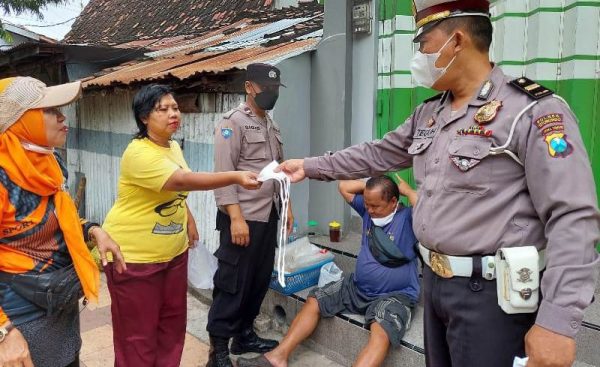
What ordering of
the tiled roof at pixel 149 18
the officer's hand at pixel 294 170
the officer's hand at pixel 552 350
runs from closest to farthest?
the officer's hand at pixel 552 350 < the officer's hand at pixel 294 170 < the tiled roof at pixel 149 18

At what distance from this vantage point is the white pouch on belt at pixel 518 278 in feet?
5.43

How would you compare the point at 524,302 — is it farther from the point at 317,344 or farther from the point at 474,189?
the point at 317,344

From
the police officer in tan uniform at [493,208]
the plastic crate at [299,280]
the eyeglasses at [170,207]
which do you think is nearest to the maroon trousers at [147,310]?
the eyeglasses at [170,207]

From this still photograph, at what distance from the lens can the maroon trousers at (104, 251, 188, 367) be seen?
2916mm

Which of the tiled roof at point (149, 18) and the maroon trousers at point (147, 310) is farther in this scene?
the tiled roof at point (149, 18)

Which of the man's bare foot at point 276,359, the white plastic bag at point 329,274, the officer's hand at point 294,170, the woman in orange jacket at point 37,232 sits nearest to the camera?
the woman in orange jacket at point 37,232

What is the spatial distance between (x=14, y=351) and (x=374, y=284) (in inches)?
92.0

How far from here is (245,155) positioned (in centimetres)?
354

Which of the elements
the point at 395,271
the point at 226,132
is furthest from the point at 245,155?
the point at 395,271

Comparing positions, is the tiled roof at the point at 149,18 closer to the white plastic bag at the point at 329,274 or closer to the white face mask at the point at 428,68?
the white plastic bag at the point at 329,274

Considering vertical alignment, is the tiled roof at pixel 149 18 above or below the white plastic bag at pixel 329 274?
above

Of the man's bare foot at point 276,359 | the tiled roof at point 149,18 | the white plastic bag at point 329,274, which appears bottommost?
the man's bare foot at point 276,359

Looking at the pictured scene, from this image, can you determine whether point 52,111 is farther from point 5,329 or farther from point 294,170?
point 294,170

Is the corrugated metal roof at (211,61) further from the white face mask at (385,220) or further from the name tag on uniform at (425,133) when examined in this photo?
the name tag on uniform at (425,133)
